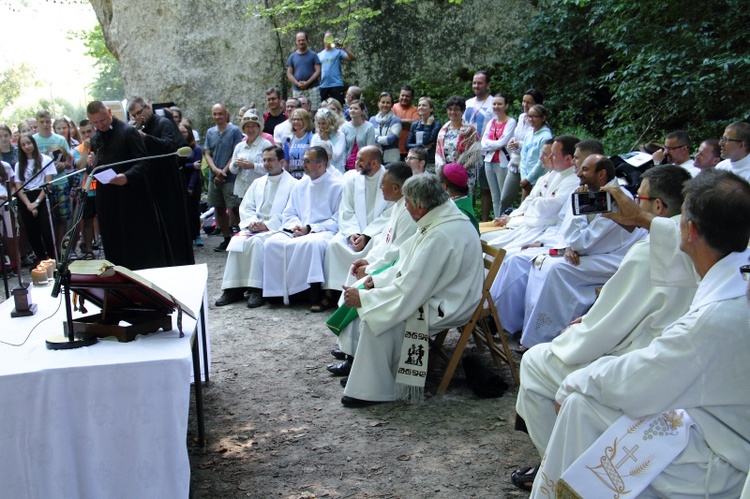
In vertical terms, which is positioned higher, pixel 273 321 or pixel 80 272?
pixel 80 272

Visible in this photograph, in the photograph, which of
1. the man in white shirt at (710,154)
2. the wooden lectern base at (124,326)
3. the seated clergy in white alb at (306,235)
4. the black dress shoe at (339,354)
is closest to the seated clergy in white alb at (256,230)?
the seated clergy in white alb at (306,235)

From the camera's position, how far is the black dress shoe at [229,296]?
24.3 feet

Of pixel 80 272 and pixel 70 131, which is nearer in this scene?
pixel 80 272

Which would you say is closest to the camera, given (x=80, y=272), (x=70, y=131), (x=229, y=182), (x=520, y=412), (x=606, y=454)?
(x=606, y=454)

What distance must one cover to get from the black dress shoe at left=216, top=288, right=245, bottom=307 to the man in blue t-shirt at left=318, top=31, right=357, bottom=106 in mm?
5072

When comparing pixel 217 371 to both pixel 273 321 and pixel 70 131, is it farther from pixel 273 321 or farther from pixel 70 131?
pixel 70 131

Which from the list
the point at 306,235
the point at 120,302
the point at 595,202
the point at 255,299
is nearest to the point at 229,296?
the point at 255,299

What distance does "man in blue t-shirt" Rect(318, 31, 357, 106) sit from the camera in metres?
11.7

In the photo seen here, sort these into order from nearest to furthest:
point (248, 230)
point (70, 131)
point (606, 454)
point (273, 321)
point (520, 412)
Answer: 1. point (606, 454)
2. point (520, 412)
3. point (273, 321)
4. point (248, 230)
5. point (70, 131)

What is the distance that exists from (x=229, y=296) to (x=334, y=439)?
3.64 m

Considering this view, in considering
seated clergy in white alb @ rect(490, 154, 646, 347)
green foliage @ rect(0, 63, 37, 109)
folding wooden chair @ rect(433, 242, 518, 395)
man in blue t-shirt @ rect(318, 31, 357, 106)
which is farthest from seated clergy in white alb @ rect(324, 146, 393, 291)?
green foliage @ rect(0, 63, 37, 109)

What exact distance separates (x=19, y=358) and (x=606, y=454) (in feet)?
7.92

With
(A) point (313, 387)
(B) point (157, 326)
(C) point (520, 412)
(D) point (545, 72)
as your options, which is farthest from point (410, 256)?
(D) point (545, 72)

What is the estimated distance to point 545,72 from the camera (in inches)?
493
